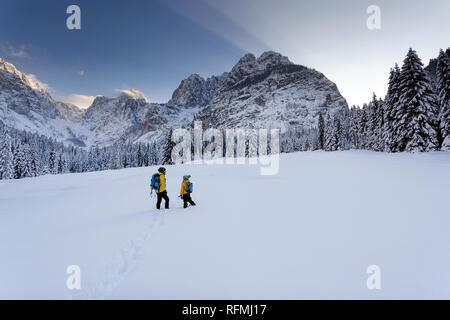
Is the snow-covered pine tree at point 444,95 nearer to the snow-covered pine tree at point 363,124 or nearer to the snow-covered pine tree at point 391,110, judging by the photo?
the snow-covered pine tree at point 391,110

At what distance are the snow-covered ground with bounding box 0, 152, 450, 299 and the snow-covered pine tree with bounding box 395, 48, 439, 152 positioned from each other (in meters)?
19.9

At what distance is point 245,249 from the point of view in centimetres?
472

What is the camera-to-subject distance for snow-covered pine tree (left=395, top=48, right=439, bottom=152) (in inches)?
889

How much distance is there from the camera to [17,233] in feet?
22.0

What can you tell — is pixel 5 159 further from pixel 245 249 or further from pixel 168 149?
pixel 245 249

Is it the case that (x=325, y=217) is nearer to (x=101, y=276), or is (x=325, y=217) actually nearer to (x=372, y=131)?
(x=101, y=276)

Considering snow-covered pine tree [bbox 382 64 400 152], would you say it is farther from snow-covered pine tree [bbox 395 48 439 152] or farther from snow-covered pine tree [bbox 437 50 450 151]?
snow-covered pine tree [bbox 437 50 450 151]

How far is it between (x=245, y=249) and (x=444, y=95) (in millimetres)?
35286

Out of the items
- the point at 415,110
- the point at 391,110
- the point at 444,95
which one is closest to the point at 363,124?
the point at 391,110

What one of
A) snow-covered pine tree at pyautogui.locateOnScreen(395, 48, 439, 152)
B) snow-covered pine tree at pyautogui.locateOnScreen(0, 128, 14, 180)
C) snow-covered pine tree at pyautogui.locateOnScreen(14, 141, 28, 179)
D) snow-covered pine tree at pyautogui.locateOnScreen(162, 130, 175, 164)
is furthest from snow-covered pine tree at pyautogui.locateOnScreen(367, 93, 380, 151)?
snow-covered pine tree at pyautogui.locateOnScreen(14, 141, 28, 179)

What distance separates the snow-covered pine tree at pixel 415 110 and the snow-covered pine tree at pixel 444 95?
1027 millimetres

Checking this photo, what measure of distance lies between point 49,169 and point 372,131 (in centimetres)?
9561

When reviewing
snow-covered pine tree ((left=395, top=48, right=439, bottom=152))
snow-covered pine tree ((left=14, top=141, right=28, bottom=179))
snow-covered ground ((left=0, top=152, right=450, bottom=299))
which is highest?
snow-covered pine tree ((left=395, top=48, right=439, bottom=152))
